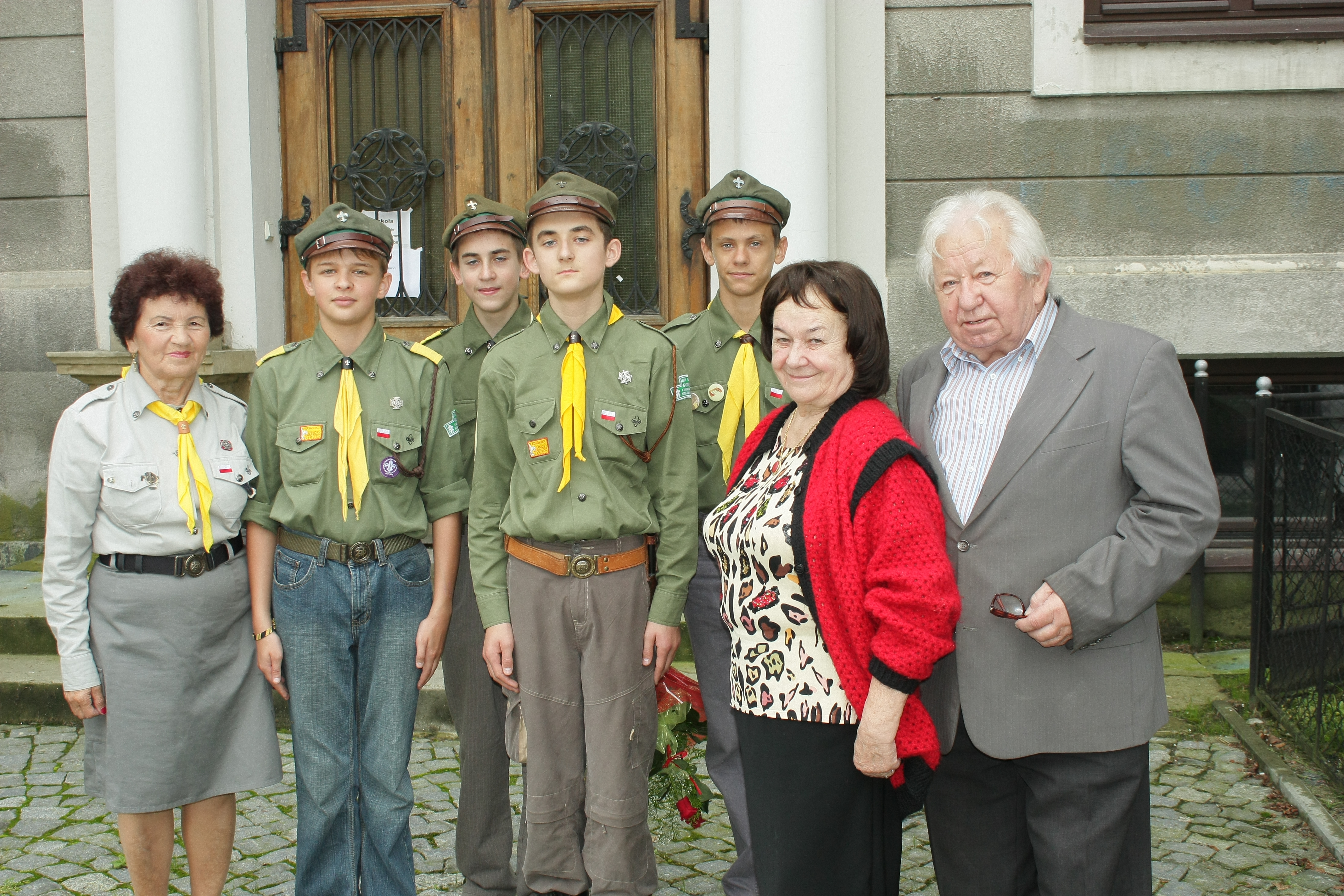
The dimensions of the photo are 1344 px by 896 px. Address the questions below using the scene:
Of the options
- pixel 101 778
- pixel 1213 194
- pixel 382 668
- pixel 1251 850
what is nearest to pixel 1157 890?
pixel 1251 850

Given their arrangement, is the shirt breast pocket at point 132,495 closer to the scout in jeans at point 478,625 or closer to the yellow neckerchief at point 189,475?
the yellow neckerchief at point 189,475

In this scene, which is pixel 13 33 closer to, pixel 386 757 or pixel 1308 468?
pixel 386 757

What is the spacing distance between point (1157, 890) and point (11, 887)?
3.50 meters

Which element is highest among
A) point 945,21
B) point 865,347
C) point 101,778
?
point 945,21

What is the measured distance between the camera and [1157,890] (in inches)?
134

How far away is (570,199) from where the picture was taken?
2.98m

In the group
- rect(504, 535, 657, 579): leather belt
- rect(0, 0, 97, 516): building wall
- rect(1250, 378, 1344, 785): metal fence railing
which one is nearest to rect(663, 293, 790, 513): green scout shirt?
rect(504, 535, 657, 579): leather belt

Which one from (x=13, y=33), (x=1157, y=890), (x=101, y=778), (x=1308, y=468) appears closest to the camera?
(x=101, y=778)

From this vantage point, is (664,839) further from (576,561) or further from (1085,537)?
(1085,537)

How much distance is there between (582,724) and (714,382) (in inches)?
42.5

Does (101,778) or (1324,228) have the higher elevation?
(1324,228)

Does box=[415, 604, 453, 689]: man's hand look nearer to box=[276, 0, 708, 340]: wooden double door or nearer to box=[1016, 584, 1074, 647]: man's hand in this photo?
box=[1016, 584, 1074, 647]: man's hand

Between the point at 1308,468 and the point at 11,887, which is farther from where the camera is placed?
the point at 1308,468

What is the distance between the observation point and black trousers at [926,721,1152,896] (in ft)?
7.71
